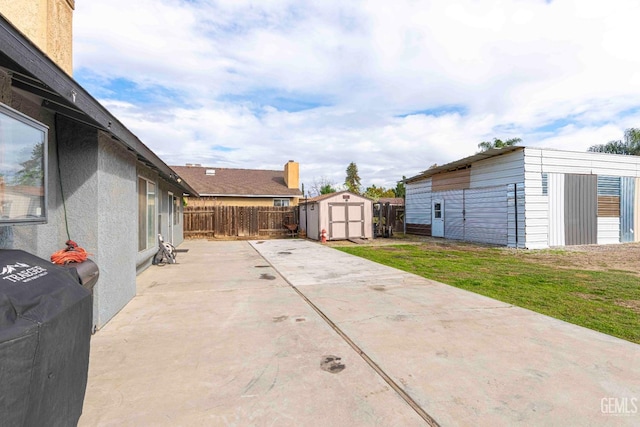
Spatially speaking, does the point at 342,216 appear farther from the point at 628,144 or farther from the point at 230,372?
the point at 628,144

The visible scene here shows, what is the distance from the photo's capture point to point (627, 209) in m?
13.5

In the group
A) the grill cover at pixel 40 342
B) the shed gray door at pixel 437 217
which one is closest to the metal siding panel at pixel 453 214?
the shed gray door at pixel 437 217

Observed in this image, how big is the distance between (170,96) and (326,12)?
26.6 ft

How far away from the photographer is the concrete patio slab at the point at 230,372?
2250 mm

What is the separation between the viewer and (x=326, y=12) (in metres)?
7.46

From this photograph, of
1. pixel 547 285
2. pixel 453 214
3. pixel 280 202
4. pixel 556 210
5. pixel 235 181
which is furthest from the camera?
pixel 235 181

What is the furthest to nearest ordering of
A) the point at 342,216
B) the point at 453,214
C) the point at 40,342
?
the point at 342,216 → the point at 453,214 → the point at 40,342

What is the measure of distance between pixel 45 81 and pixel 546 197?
568 inches

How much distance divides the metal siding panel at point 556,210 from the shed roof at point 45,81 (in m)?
14.1

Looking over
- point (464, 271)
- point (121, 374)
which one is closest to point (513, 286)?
point (464, 271)

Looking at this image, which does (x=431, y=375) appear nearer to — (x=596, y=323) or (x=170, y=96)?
(x=596, y=323)

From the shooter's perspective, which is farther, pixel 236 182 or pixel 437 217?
pixel 236 182

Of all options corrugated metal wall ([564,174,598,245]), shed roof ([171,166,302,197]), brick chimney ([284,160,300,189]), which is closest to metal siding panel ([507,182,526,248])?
corrugated metal wall ([564,174,598,245])

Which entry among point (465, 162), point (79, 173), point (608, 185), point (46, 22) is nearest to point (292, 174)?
point (465, 162)
